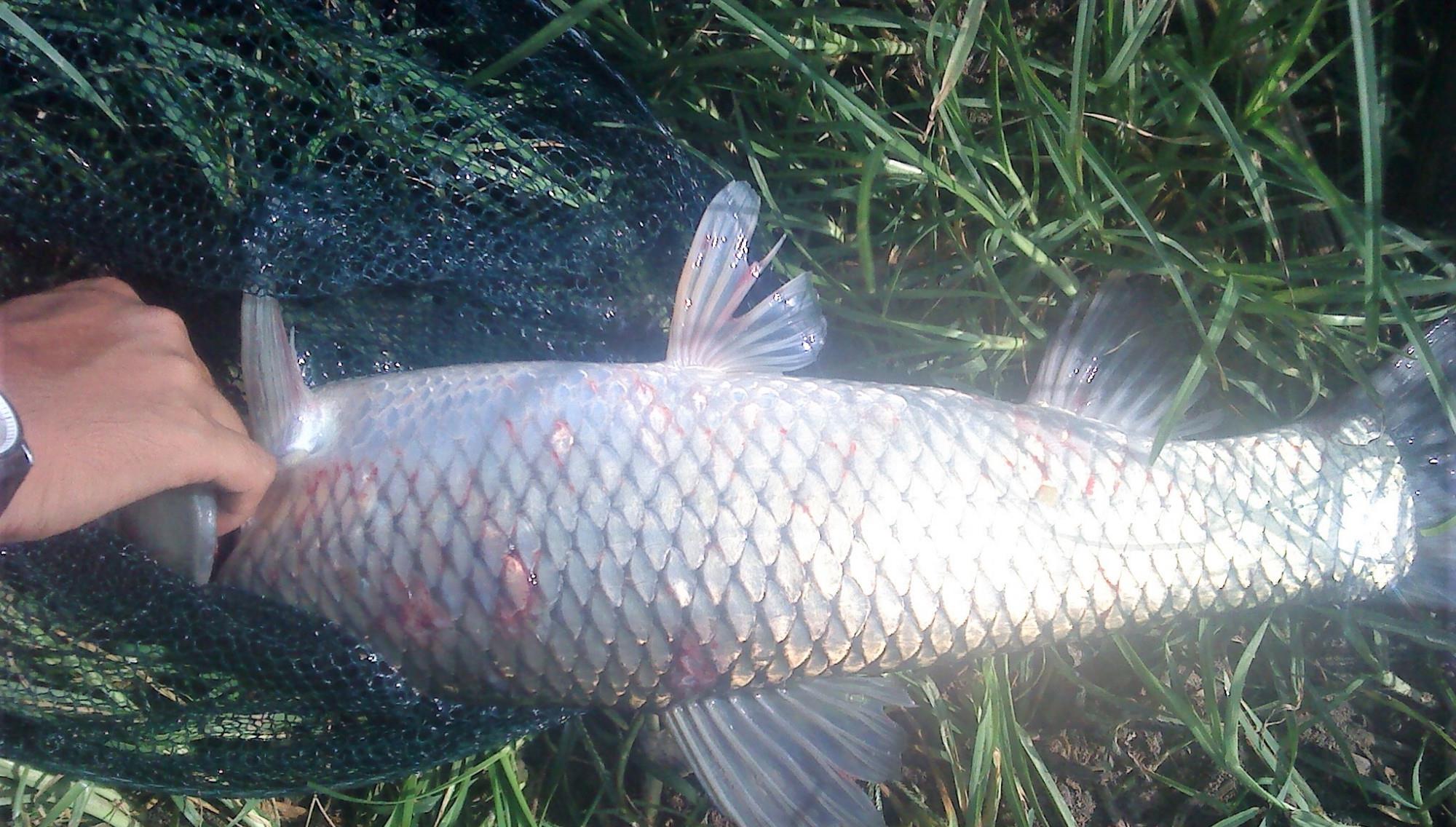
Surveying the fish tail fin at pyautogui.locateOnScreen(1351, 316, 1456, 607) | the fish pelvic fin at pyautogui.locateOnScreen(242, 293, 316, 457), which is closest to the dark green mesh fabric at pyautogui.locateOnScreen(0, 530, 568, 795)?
the fish pelvic fin at pyautogui.locateOnScreen(242, 293, 316, 457)

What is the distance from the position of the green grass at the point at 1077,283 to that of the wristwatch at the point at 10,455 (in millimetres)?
891

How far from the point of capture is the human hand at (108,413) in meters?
1.15

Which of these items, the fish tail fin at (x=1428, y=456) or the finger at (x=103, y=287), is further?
the fish tail fin at (x=1428, y=456)

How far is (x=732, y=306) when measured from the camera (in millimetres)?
1435

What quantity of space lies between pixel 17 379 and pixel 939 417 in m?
1.31

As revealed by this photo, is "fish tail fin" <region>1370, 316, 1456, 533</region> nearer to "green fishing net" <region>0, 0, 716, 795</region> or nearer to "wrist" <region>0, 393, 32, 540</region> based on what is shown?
"green fishing net" <region>0, 0, 716, 795</region>

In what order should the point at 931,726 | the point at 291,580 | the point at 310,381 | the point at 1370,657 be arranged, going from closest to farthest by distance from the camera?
the point at 291,580 → the point at 310,381 → the point at 1370,657 → the point at 931,726

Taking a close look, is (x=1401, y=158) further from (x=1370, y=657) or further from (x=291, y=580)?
(x=291, y=580)

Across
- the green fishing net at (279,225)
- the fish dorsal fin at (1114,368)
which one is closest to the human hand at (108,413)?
the green fishing net at (279,225)

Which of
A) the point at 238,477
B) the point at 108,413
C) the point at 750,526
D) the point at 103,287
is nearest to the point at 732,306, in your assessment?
the point at 750,526

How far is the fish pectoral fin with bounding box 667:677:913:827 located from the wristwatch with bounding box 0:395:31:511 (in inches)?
36.3

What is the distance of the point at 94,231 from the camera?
1.39 m

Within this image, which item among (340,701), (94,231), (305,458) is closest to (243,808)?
(340,701)

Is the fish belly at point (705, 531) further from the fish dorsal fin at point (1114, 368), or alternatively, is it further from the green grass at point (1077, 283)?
the green grass at point (1077, 283)
